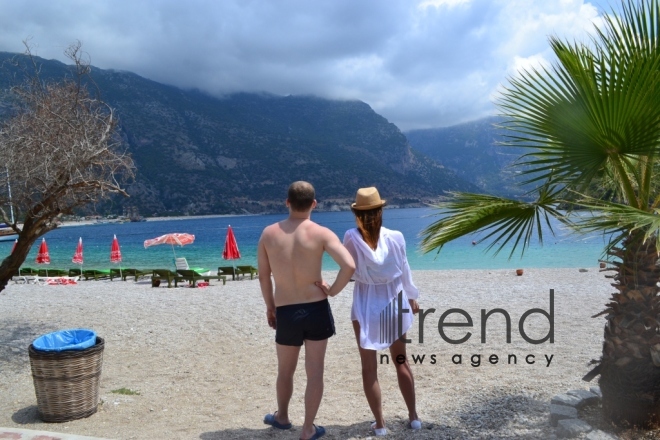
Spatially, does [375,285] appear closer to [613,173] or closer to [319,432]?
[319,432]

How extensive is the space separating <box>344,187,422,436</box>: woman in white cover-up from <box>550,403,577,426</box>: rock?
3.91 ft

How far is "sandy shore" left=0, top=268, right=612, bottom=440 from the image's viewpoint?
3.92 m

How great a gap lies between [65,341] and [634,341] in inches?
171

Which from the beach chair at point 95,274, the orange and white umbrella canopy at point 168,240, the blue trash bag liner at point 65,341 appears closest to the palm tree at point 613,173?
the blue trash bag liner at point 65,341

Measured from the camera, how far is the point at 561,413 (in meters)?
3.54

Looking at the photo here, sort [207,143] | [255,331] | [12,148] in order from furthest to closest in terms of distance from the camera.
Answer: [207,143]
[255,331]
[12,148]

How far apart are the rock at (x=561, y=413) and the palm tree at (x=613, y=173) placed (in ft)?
0.79

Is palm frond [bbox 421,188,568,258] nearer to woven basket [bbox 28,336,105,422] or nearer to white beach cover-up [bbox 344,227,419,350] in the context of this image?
white beach cover-up [bbox 344,227,419,350]

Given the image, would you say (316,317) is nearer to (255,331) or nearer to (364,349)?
(364,349)

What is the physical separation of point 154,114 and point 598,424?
110 meters

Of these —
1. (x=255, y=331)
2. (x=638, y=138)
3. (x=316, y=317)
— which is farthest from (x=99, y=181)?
(x=638, y=138)

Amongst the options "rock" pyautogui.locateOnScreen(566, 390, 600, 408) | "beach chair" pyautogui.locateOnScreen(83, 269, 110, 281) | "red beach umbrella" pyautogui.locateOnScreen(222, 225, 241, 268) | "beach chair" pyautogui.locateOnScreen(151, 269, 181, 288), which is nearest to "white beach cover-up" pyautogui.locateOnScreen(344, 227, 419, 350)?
"rock" pyautogui.locateOnScreen(566, 390, 600, 408)

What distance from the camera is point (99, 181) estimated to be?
643 centimetres

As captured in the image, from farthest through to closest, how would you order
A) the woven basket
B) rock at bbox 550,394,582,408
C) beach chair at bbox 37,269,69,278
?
beach chair at bbox 37,269,69,278 → the woven basket → rock at bbox 550,394,582,408
